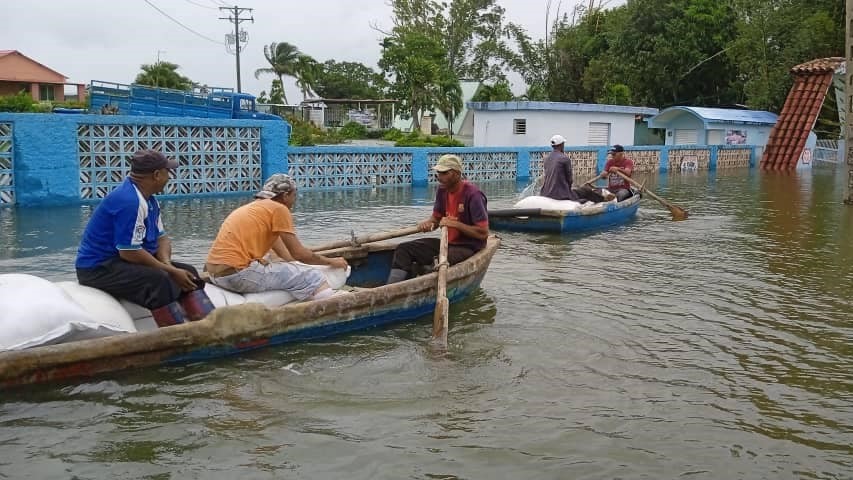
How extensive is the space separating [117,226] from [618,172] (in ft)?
36.9

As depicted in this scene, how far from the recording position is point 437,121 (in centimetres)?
4641

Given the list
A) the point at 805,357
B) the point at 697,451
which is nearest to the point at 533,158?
the point at 805,357

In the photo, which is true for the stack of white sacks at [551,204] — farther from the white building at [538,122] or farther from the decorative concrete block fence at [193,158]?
the white building at [538,122]

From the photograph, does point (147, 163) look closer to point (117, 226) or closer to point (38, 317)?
point (117, 226)

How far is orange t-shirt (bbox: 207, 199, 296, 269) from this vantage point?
6.30 metres

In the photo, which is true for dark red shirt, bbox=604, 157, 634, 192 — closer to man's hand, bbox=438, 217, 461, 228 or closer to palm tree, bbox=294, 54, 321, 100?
man's hand, bbox=438, 217, 461, 228

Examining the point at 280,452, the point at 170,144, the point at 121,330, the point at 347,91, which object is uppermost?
the point at 347,91

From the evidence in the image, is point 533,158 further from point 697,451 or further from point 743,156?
point 697,451

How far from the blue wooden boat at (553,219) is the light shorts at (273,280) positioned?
6.97m

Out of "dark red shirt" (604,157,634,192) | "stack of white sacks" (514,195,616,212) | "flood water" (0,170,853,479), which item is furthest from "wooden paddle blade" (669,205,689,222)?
"flood water" (0,170,853,479)

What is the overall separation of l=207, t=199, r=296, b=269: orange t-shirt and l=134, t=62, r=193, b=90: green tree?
46.9 m

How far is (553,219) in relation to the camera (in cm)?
1290

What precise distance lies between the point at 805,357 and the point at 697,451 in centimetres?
231

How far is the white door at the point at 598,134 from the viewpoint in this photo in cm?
3369
